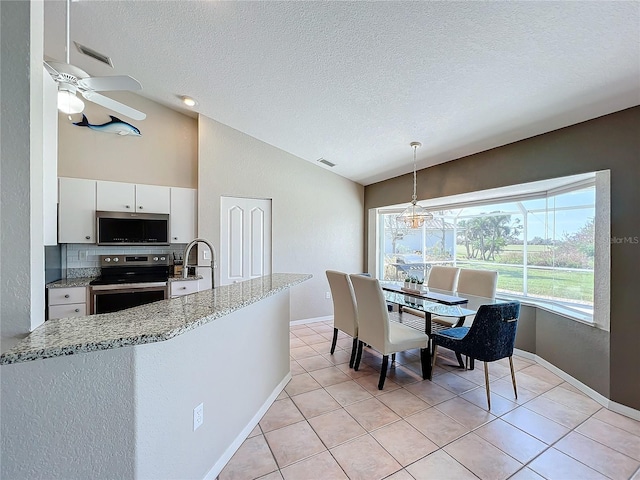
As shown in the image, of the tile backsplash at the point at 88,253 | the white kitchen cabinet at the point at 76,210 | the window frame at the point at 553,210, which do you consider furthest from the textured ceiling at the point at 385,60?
the tile backsplash at the point at 88,253

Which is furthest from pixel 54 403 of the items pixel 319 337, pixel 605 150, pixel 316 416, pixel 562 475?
pixel 605 150

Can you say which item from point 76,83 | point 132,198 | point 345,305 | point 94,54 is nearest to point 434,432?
point 345,305

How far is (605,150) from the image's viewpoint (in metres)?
2.43

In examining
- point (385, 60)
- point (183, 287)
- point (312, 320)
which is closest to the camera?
point (385, 60)

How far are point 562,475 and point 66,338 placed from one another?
2.63m

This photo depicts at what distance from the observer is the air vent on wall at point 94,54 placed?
3.08 meters

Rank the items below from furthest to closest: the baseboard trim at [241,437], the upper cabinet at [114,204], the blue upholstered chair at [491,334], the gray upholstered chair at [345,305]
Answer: the upper cabinet at [114,204]
the gray upholstered chair at [345,305]
the blue upholstered chair at [491,334]
the baseboard trim at [241,437]

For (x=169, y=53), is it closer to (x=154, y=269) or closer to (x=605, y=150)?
(x=154, y=269)

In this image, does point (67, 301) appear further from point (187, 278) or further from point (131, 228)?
point (187, 278)

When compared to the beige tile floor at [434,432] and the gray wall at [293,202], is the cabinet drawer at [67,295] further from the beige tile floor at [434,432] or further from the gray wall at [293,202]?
the beige tile floor at [434,432]

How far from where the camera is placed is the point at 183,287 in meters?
3.91

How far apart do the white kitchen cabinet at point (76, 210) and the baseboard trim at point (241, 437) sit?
306cm

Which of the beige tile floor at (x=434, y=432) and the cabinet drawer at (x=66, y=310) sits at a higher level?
the cabinet drawer at (x=66, y=310)

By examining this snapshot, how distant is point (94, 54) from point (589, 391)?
5965 millimetres
